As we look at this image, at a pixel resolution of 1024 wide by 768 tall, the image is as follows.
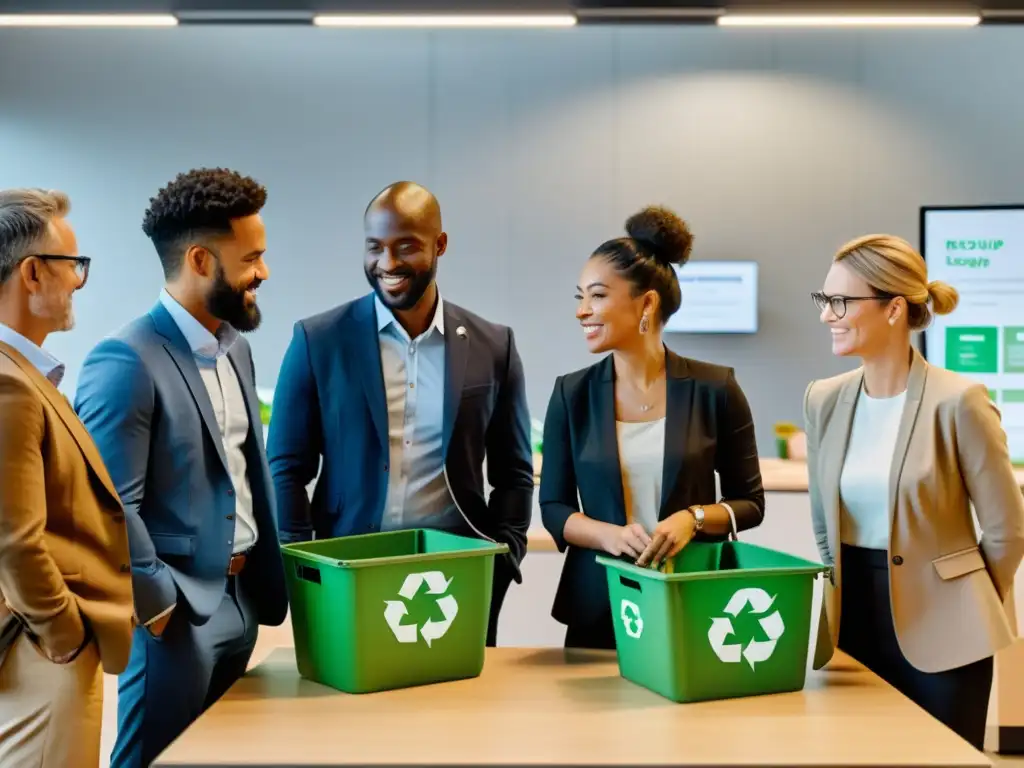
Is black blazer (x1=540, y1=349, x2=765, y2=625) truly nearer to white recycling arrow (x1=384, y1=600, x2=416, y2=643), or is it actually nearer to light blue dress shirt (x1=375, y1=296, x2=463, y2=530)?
light blue dress shirt (x1=375, y1=296, x2=463, y2=530)

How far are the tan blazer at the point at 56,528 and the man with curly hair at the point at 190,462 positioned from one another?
12 cm

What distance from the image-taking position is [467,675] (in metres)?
2.04

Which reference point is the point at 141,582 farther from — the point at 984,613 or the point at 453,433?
the point at 984,613

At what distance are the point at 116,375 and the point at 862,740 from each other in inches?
54.9

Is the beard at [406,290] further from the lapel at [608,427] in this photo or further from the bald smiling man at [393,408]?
the lapel at [608,427]

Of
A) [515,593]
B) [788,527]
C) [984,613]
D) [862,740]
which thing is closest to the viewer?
[862,740]

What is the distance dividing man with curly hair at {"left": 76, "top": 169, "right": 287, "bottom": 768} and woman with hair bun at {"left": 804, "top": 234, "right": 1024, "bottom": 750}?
1.13m

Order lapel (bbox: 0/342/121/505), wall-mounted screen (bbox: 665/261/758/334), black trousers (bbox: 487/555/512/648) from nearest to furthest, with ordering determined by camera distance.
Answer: lapel (bbox: 0/342/121/505)
black trousers (bbox: 487/555/512/648)
wall-mounted screen (bbox: 665/261/758/334)

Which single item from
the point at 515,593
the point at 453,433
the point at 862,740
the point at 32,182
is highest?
the point at 32,182

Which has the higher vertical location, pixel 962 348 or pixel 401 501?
pixel 962 348


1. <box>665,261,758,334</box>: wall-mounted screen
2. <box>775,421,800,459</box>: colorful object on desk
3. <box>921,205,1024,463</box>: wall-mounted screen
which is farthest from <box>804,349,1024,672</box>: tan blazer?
<box>665,261,758,334</box>: wall-mounted screen

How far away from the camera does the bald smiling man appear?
7.61 feet

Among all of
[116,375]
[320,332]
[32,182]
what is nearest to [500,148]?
[32,182]

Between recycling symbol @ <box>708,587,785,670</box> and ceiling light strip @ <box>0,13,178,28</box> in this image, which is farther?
ceiling light strip @ <box>0,13,178,28</box>
